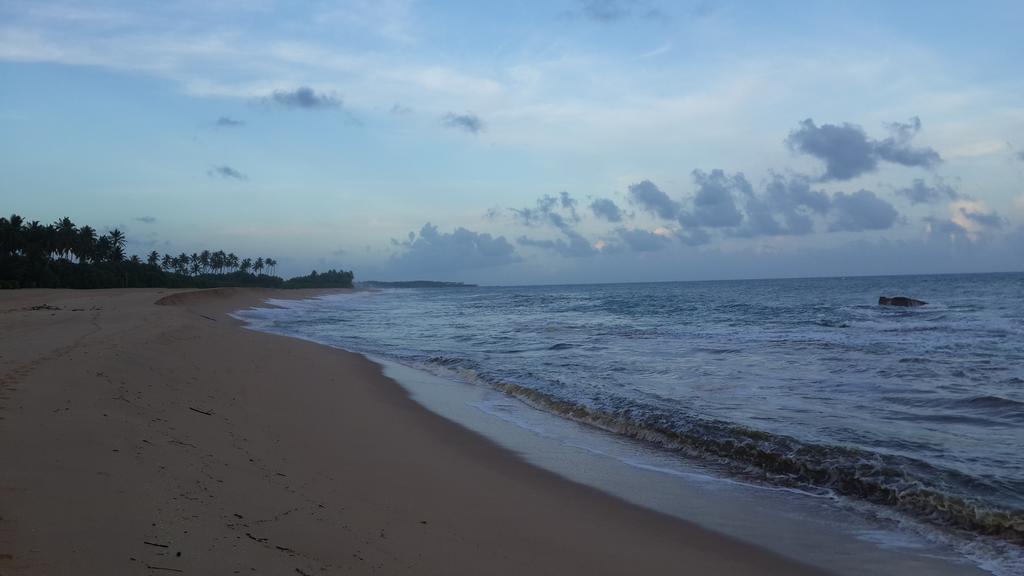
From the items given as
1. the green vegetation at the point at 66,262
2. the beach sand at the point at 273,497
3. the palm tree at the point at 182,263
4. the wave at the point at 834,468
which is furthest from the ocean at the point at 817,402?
the palm tree at the point at 182,263

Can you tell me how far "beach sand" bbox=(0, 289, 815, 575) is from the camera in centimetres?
358

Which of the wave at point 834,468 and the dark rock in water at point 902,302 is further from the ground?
the dark rock in water at point 902,302

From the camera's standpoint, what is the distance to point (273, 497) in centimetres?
484

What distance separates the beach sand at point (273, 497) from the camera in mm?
3576

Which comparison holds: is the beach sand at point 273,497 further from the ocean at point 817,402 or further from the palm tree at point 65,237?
the palm tree at point 65,237

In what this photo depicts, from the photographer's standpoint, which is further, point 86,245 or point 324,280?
point 324,280

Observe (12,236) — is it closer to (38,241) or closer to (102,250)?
(38,241)

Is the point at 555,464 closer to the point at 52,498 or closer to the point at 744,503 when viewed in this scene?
the point at 744,503

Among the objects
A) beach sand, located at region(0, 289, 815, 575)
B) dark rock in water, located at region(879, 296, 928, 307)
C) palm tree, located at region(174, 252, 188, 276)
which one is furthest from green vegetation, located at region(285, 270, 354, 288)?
beach sand, located at region(0, 289, 815, 575)

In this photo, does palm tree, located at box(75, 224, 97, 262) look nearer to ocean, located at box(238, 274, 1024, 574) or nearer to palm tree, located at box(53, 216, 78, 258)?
palm tree, located at box(53, 216, 78, 258)

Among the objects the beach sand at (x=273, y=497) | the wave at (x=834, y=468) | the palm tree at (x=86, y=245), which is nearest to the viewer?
the beach sand at (x=273, y=497)

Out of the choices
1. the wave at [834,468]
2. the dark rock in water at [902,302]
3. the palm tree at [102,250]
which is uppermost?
the palm tree at [102,250]

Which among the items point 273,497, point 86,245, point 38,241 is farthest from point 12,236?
point 273,497

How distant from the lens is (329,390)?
11.5 metres
